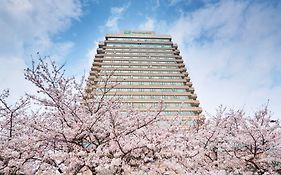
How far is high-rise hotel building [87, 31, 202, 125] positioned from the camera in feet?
252

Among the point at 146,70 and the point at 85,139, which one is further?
the point at 146,70

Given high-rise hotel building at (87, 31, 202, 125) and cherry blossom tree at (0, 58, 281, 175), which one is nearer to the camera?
cherry blossom tree at (0, 58, 281, 175)

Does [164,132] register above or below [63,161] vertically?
above

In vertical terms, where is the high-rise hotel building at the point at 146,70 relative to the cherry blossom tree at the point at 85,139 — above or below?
above

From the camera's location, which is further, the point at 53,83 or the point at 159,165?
the point at 53,83

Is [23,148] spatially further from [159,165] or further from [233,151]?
[233,151]

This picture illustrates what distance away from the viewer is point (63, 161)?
750cm

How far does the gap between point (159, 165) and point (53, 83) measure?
13.4 feet

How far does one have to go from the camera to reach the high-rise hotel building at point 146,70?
7669 centimetres

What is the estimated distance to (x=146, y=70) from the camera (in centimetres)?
8844

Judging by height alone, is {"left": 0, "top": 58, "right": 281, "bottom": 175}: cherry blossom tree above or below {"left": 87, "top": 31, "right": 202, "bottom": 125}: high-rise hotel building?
below

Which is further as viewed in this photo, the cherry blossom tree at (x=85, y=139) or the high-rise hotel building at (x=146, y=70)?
the high-rise hotel building at (x=146, y=70)

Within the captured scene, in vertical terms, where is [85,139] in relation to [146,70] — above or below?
below

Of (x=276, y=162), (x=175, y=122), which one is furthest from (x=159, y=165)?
(x=276, y=162)
